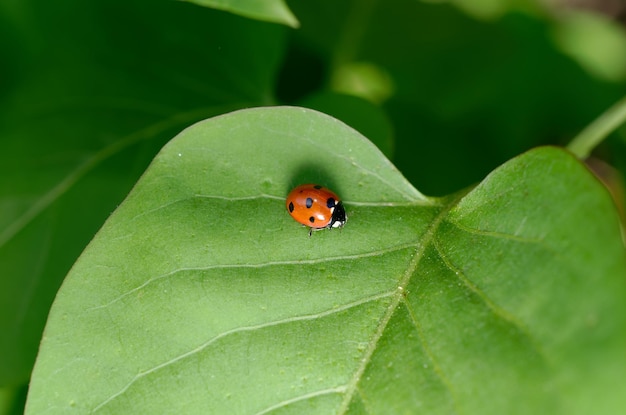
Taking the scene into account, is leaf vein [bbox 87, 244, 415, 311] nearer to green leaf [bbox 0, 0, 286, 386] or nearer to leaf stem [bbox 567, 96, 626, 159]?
green leaf [bbox 0, 0, 286, 386]

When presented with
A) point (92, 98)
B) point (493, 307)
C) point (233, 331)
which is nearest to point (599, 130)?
point (493, 307)

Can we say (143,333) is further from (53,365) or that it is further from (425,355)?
(425,355)

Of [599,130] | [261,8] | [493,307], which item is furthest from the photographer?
[599,130]

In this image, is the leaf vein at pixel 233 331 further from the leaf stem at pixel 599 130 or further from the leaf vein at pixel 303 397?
the leaf stem at pixel 599 130

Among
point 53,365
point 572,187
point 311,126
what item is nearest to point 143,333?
point 53,365

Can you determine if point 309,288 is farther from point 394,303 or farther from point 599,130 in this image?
point 599,130
